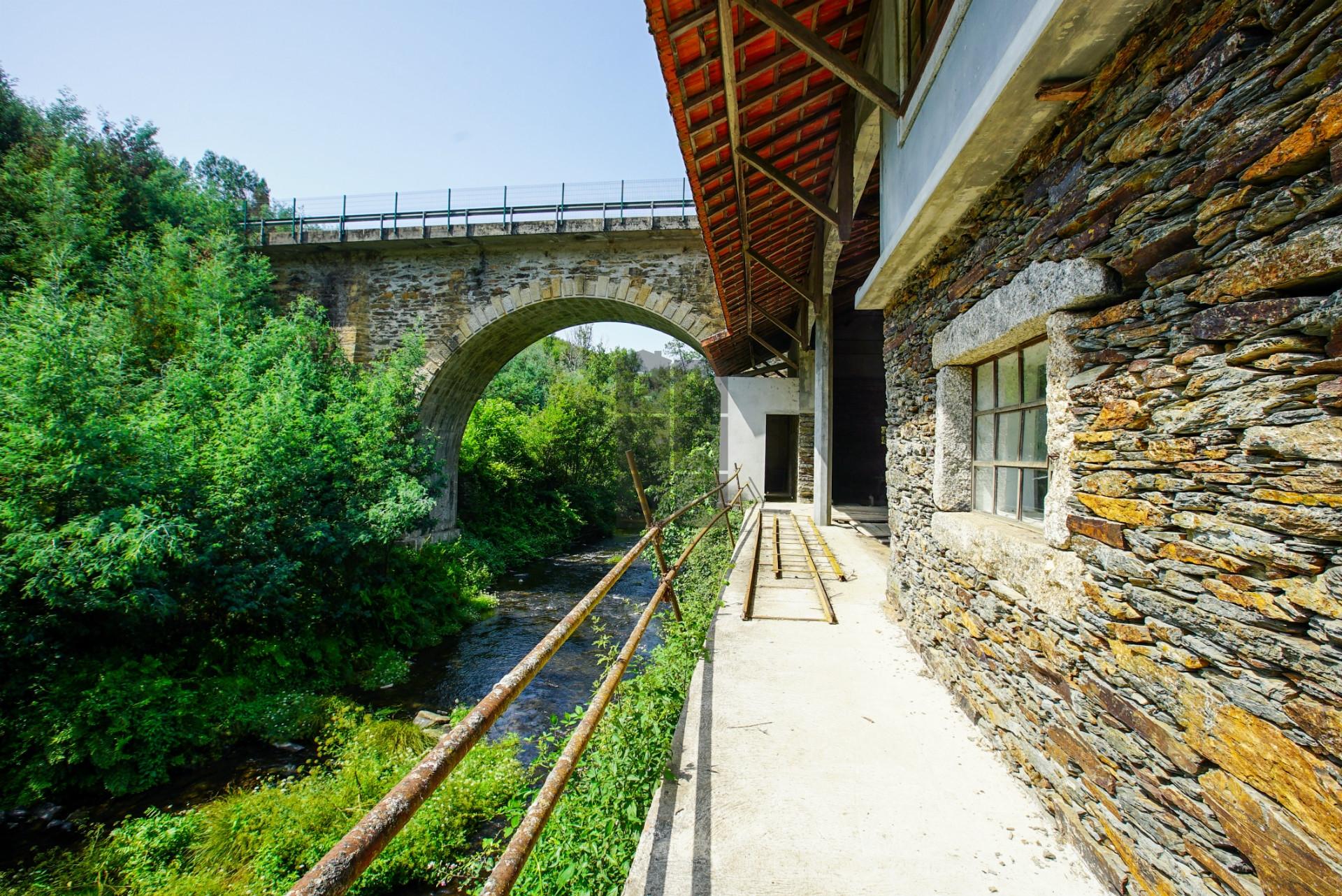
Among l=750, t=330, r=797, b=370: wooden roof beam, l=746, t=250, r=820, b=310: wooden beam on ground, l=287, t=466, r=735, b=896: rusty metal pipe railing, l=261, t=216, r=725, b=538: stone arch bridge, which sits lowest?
l=287, t=466, r=735, b=896: rusty metal pipe railing

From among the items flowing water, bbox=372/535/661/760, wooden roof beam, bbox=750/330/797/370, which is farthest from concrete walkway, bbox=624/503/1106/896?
wooden roof beam, bbox=750/330/797/370

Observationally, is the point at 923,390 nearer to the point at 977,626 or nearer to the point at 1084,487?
the point at 977,626

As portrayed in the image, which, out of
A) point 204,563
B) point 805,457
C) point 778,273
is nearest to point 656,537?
point 778,273

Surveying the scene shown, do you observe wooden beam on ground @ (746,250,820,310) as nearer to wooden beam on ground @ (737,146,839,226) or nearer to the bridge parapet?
wooden beam on ground @ (737,146,839,226)

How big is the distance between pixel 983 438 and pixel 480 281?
1079cm

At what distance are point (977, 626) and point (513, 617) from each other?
8583mm

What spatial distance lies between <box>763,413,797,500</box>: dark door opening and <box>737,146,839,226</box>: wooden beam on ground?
9323mm

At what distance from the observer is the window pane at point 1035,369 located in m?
2.49

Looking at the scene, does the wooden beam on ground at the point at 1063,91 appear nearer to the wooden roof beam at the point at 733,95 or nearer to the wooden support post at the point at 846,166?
the wooden roof beam at the point at 733,95

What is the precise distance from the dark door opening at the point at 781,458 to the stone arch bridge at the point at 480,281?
3.72 m

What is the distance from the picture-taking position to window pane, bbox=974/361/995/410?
9.91 ft

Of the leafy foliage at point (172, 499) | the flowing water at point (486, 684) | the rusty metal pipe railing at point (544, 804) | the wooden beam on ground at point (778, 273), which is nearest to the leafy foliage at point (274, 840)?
the flowing water at point (486, 684)

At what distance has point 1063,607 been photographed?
208cm

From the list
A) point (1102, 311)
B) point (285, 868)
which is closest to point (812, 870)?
point (1102, 311)
